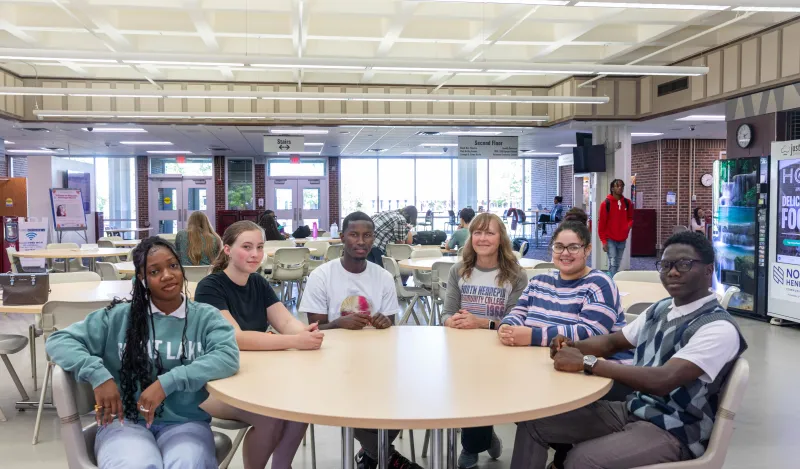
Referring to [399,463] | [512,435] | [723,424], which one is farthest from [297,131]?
[723,424]

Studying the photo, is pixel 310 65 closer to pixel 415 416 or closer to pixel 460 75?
pixel 460 75

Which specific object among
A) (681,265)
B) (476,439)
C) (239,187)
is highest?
(239,187)

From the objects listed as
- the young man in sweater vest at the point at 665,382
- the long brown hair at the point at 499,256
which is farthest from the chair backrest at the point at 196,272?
the young man in sweater vest at the point at 665,382

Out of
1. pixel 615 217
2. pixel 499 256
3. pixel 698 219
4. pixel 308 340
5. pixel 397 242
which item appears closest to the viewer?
pixel 308 340

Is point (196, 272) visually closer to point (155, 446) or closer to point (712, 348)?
point (155, 446)

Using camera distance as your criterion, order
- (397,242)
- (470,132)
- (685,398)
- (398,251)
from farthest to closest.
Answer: (470,132), (397,242), (398,251), (685,398)

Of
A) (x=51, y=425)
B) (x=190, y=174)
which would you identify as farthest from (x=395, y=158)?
(x=51, y=425)

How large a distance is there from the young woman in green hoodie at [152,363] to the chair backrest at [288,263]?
567 centimetres

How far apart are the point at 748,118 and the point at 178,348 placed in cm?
859

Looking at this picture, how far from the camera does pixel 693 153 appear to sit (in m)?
15.4

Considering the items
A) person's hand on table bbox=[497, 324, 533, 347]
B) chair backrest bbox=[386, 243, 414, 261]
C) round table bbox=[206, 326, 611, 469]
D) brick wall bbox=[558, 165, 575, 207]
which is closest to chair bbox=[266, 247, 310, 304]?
chair backrest bbox=[386, 243, 414, 261]

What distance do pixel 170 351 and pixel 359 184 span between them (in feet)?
60.5

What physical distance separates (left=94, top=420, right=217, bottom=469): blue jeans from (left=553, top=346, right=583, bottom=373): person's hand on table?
1.18m

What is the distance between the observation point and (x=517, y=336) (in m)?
2.58
